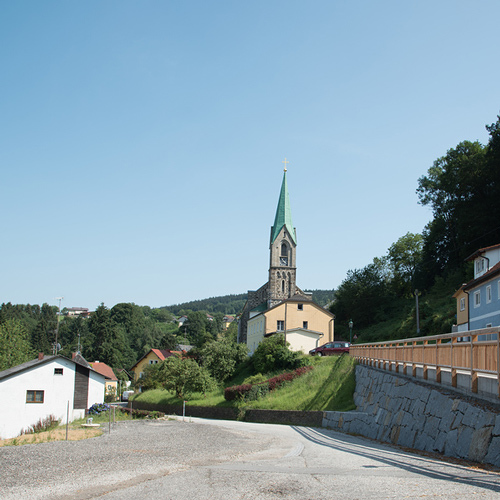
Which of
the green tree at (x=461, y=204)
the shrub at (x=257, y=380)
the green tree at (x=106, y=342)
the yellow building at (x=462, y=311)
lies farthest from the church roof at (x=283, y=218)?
the yellow building at (x=462, y=311)

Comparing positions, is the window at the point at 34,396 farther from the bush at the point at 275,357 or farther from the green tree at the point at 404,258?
the green tree at the point at 404,258

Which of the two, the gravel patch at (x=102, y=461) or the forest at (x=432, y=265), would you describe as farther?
the forest at (x=432, y=265)

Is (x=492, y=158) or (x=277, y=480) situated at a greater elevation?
(x=492, y=158)

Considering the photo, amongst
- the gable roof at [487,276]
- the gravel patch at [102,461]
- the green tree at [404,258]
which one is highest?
the green tree at [404,258]

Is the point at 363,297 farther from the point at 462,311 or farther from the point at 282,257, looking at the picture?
the point at 462,311

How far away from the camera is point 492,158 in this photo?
48.3m

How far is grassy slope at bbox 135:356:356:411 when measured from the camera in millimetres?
25891

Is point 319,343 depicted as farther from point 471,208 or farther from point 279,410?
point 279,410

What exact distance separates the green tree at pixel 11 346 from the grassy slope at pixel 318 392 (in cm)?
3473

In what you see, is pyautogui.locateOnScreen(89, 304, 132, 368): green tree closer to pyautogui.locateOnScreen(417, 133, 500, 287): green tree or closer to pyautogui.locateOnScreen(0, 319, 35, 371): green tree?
pyautogui.locateOnScreen(0, 319, 35, 371): green tree

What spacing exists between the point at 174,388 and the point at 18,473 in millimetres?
38646

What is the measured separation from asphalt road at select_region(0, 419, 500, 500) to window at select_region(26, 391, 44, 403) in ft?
79.5

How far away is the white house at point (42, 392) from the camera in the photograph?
3456cm

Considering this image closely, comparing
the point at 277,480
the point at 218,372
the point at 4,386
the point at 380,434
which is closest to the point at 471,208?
the point at 218,372
